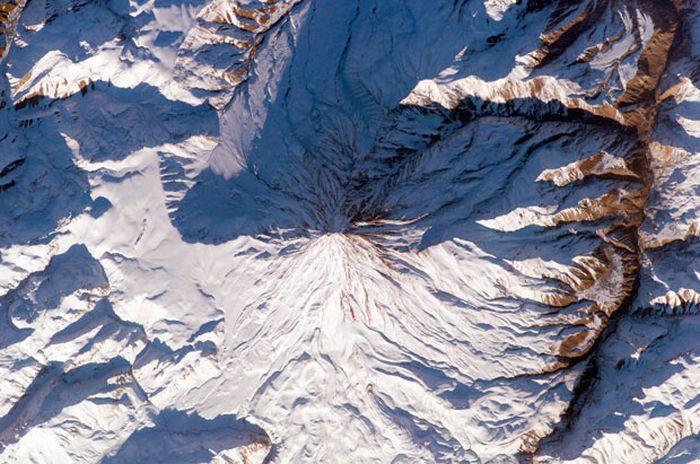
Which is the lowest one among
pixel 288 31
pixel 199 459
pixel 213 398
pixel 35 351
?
pixel 199 459

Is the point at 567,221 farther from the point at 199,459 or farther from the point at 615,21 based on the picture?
the point at 199,459

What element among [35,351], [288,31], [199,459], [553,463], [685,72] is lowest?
[553,463]

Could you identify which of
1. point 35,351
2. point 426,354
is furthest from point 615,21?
point 35,351

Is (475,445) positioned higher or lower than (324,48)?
lower

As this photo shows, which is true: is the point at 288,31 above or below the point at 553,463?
above

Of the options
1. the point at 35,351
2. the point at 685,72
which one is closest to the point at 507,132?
the point at 685,72

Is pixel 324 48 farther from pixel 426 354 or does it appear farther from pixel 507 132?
pixel 426 354
